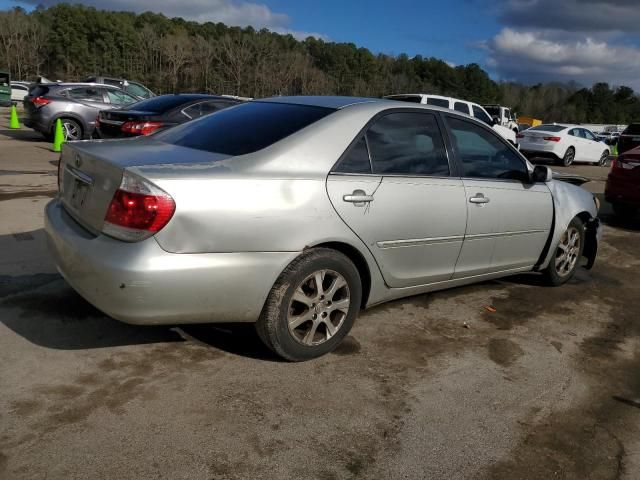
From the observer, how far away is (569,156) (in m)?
19.6

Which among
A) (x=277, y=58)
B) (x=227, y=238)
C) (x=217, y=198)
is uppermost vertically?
(x=277, y=58)

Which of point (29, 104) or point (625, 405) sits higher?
point (29, 104)

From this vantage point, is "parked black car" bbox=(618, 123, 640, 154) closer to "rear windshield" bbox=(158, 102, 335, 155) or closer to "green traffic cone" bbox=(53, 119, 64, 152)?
"green traffic cone" bbox=(53, 119, 64, 152)

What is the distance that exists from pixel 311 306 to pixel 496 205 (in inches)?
72.8

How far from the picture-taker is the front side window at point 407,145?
3.67m

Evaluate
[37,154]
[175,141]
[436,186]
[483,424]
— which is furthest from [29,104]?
[483,424]

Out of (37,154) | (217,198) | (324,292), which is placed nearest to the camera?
(217,198)

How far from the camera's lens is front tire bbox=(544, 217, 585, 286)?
5195mm

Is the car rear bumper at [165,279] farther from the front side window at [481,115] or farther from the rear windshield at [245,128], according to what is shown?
the front side window at [481,115]

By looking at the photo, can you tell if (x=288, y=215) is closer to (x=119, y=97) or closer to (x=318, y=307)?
(x=318, y=307)

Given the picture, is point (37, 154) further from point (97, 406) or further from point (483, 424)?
point (483, 424)

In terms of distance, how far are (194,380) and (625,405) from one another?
2.44 m

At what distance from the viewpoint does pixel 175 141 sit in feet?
12.2

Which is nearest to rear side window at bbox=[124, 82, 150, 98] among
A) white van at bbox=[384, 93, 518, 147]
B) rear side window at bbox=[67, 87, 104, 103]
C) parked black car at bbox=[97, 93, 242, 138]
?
rear side window at bbox=[67, 87, 104, 103]
